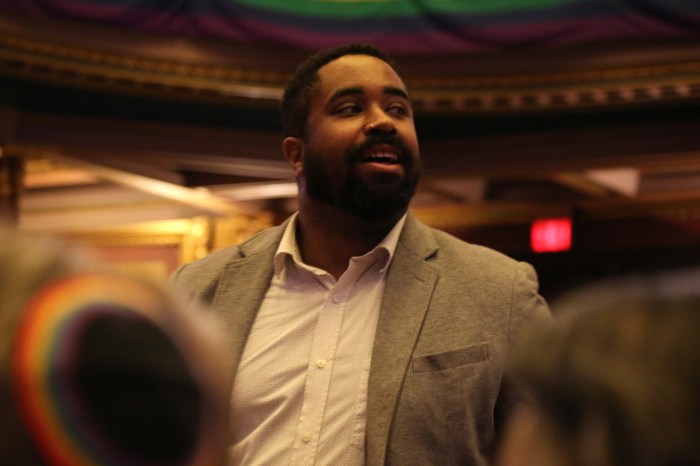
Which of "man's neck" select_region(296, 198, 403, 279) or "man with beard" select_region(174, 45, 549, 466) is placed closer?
"man with beard" select_region(174, 45, 549, 466)

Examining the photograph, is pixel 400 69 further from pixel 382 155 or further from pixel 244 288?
pixel 244 288

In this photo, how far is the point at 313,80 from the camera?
2.45 metres

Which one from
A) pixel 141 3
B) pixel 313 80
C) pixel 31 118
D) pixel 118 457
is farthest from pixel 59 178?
pixel 118 457

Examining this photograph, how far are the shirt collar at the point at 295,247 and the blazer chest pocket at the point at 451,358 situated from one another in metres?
0.27

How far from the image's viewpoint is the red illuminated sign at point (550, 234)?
25.3 ft

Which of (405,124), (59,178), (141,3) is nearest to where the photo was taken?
(405,124)

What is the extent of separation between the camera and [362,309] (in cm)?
203

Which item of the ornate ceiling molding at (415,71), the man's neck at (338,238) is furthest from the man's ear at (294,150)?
the ornate ceiling molding at (415,71)

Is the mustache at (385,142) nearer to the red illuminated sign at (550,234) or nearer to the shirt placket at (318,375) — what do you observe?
the shirt placket at (318,375)

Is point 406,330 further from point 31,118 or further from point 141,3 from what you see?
point 31,118

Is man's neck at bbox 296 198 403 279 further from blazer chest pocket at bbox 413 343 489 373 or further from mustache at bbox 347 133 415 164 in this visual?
blazer chest pocket at bbox 413 343 489 373

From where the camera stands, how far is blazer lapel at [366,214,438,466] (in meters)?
1.80

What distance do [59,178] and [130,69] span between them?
9.62ft

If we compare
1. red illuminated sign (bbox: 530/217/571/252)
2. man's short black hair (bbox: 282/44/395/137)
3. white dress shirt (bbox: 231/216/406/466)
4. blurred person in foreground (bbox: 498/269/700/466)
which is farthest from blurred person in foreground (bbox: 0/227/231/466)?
red illuminated sign (bbox: 530/217/571/252)
